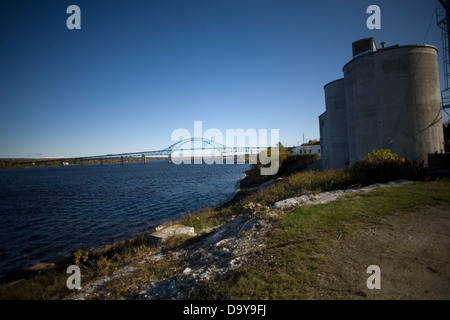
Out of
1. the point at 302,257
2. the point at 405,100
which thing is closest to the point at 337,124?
the point at 405,100

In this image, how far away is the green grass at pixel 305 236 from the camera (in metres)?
4.11

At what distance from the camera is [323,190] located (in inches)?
486

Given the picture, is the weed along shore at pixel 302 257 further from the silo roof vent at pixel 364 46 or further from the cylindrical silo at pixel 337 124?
the silo roof vent at pixel 364 46

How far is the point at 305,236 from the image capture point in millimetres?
6125

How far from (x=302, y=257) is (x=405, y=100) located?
56.0 feet

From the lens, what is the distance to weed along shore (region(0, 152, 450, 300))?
407cm

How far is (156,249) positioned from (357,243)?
7106 millimetres

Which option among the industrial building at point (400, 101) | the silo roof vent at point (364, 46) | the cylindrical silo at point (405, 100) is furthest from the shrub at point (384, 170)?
the silo roof vent at point (364, 46)

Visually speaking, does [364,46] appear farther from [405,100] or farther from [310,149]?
[310,149]

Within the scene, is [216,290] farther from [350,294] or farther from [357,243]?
[357,243]

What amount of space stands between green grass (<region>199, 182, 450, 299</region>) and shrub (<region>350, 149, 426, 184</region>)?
2.13 metres

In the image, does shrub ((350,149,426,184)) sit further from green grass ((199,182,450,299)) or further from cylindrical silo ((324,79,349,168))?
cylindrical silo ((324,79,349,168))

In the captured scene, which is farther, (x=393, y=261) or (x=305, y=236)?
(x=305, y=236)
